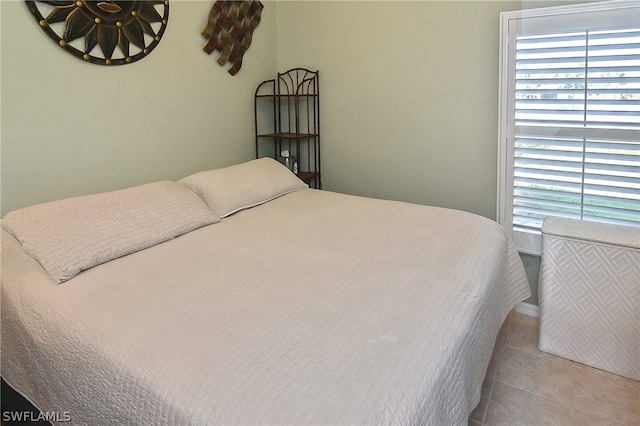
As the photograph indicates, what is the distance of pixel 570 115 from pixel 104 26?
2.38m

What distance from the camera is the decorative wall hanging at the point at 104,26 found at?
1994 mm

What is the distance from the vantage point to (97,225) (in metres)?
1.78

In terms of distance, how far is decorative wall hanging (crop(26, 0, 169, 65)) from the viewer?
1.99 m

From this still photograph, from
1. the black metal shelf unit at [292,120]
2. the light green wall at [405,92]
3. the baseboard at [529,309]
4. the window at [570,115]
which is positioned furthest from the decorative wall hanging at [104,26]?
the baseboard at [529,309]

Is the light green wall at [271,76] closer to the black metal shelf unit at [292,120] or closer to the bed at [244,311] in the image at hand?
the black metal shelf unit at [292,120]

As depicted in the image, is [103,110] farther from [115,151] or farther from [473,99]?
[473,99]

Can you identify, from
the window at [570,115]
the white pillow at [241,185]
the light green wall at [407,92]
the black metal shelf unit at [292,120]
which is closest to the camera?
the window at [570,115]

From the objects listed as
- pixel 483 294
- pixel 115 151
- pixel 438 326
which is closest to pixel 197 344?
pixel 438 326

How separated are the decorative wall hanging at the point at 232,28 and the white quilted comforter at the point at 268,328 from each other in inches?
54.9

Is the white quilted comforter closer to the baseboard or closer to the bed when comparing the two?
the bed

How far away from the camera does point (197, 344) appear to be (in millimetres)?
1187

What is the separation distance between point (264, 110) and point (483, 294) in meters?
2.27

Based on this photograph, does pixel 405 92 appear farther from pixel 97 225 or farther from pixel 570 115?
Answer: pixel 97 225

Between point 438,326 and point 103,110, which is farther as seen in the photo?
point 103,110
